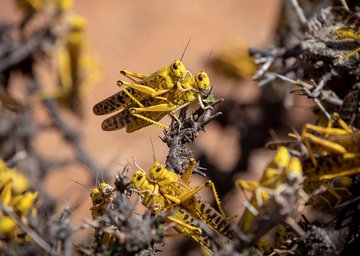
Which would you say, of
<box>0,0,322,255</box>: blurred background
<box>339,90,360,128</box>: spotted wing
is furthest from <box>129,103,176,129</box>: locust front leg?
<box>0,0,322,255</box>: blurred background

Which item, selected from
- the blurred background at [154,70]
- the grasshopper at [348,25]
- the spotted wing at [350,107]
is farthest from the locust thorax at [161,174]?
the blurred background at [154,70]

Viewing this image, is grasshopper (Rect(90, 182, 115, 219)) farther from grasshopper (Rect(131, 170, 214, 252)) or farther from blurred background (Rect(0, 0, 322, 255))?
blurred background (Rect(0, 0, 322, 255))

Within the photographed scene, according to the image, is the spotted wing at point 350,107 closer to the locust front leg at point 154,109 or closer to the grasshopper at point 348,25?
the grasshopper at point 348,25

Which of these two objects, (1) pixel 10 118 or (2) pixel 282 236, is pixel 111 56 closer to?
(1) pixel 10 118

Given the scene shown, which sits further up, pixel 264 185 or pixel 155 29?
pixel 264 185

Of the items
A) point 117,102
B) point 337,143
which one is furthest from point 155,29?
point 337,143

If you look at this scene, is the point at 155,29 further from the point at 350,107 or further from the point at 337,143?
the point at 337,143
